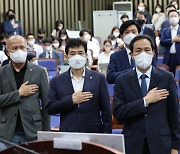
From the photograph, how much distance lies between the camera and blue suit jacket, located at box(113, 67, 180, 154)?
3.15 m

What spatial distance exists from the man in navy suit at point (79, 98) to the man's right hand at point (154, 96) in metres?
0.47

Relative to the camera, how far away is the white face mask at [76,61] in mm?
3537

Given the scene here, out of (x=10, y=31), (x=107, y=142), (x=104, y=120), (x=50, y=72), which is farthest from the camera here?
(x=10, y=31)

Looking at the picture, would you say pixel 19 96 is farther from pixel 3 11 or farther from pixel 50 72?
pixel 3 11

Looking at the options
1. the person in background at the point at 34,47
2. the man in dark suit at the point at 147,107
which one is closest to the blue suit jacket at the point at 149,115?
the man in dark suit at the point at 147,107

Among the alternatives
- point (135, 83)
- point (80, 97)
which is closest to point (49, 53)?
point (80, 97)

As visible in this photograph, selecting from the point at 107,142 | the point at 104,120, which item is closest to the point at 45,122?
the point at 104,120

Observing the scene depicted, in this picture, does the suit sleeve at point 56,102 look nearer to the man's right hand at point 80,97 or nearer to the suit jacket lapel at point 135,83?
the man's right hand at point 80,97

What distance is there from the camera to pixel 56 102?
11.4 ft

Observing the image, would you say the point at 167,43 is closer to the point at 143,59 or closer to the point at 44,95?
the point at 44,95

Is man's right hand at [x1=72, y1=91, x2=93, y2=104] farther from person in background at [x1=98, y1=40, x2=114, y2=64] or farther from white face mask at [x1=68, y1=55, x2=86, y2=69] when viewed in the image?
person in background at [x1=98, y1=40, x2=114, y2=64]

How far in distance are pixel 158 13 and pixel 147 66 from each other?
11042mm

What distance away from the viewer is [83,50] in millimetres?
3617

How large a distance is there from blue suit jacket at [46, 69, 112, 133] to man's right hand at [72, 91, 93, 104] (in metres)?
0.03
